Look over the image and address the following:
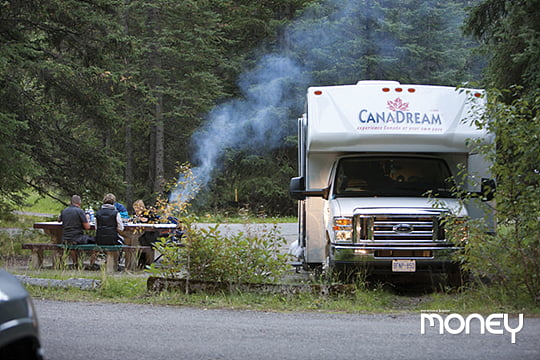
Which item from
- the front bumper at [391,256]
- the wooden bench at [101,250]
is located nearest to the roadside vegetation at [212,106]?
the front bumper at [391,256]

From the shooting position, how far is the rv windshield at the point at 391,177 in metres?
11.4

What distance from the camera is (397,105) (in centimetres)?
1102

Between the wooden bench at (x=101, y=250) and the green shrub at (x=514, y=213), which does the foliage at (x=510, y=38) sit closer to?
the green shrub at (x=514, y=213)

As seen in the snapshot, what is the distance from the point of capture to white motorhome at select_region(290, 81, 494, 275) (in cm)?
1041

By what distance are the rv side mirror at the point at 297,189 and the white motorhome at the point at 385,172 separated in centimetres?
2

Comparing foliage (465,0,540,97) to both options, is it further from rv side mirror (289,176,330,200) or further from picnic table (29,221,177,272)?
picnic table (29,221,177,272)

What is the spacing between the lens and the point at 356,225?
1041 cm

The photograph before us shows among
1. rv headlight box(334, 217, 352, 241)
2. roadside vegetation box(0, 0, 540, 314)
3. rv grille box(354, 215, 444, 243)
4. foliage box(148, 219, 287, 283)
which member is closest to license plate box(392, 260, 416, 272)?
rv grille box(354, 215, 444, 243)

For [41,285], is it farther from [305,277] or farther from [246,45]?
[246,45]

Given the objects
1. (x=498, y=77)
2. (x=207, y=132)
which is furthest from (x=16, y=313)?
(x=207, y=132)
